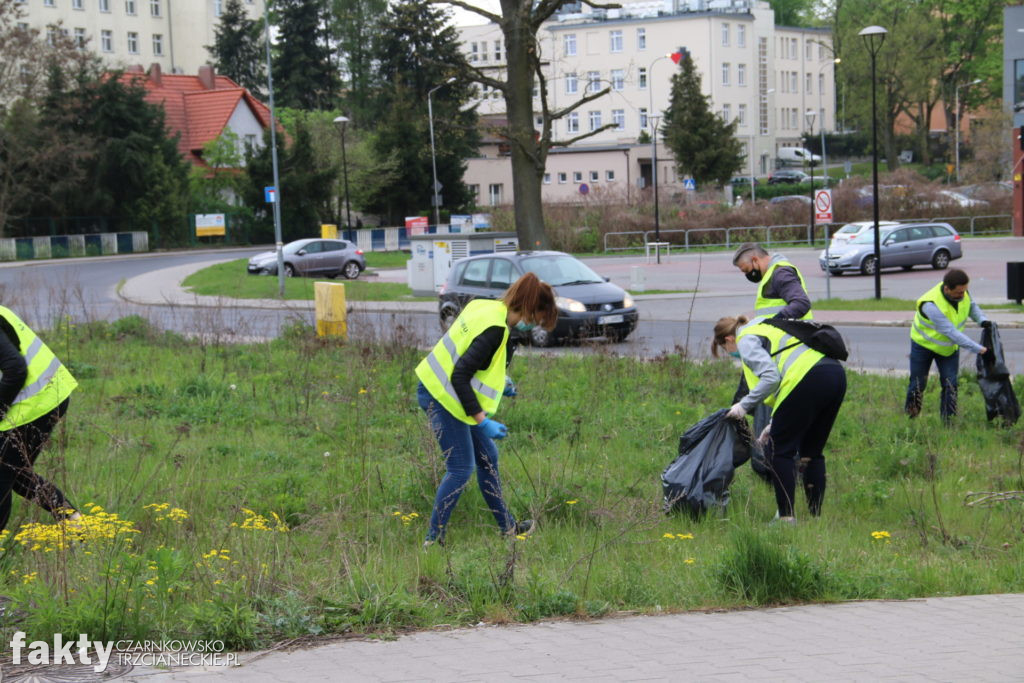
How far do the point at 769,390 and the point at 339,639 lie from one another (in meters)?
3.13

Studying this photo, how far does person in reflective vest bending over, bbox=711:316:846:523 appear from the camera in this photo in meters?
6.74

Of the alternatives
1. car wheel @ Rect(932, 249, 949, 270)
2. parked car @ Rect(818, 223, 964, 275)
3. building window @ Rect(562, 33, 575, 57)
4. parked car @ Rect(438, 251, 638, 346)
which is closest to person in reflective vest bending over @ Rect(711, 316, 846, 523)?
parked car @ Rect(438, 251, 638, 346)

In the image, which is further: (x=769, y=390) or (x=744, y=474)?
(x=744, y=474)

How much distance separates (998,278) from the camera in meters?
30.5

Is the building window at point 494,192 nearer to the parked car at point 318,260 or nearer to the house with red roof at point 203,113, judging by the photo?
the house with red roof at point 203,113

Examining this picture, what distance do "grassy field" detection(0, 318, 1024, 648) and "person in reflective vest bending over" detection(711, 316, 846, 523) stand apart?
1.24ft

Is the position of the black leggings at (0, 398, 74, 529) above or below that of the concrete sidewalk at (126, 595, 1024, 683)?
above

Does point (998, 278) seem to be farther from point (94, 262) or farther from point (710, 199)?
point (94, 262)

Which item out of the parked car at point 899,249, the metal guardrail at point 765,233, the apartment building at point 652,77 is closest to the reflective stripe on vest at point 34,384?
the parked car at point 899,249

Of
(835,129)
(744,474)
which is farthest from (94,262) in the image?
(835,129)

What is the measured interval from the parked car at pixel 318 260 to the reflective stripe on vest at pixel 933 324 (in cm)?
3051

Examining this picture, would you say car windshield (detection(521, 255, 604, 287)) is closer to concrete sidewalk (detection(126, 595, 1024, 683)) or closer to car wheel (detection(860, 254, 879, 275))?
concrete sidewalk (detection(126, 595, 1024, 683))

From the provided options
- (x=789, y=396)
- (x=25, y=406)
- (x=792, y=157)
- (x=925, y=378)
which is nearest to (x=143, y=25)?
(x=792, y=157)

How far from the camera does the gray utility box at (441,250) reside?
94.9 feet
